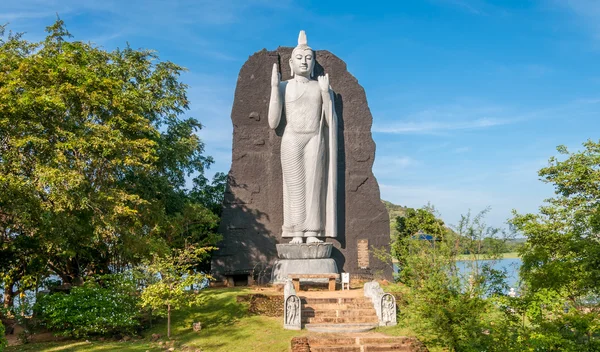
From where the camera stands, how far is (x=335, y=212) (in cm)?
1402

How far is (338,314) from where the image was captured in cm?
1027

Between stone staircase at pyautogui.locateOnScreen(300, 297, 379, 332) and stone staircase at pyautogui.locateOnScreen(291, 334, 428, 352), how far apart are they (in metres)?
0.74

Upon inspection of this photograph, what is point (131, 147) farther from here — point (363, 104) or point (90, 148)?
point (363, 104)

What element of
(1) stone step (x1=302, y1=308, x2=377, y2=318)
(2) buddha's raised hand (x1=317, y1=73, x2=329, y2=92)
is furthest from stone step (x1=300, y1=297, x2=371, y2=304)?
(2) buddha's raised hand (x1=317, y1=73, x2=329, y2=92)

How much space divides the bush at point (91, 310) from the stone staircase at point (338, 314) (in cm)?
328

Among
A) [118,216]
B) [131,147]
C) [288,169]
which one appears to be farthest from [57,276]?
[288,169]

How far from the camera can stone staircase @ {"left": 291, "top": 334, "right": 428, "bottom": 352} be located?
8555mm

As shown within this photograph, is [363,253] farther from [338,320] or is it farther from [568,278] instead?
[568,278]

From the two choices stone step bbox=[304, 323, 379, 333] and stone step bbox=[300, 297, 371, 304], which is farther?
stone step bbox=[300, 297, 371, 304]

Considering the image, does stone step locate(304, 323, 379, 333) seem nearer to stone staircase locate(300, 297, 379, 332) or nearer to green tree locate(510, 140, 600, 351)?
stone staircase locate(300, 297, 379, 332)

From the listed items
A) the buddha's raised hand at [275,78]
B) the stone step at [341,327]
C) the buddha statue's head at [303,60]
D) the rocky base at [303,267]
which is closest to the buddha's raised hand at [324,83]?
the buddha statue's head at [303,60]

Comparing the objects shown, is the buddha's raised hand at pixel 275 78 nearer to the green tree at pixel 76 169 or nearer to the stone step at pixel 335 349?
the green tree at pixel 76 169

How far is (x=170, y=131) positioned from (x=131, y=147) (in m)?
3.59

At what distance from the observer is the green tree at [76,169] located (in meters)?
9.70
